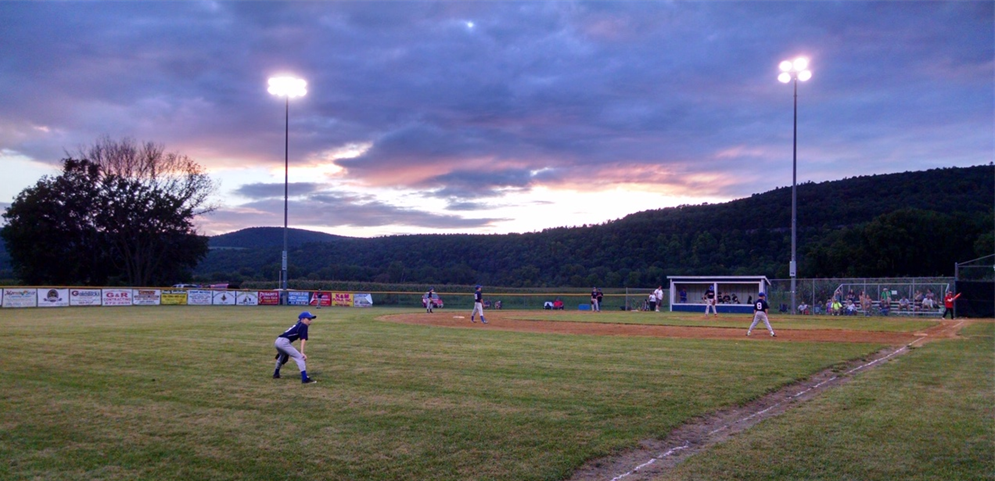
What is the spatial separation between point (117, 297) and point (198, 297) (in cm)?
519

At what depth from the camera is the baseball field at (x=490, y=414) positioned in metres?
6.73

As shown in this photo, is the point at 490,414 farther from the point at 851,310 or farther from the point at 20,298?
the point at 20,298

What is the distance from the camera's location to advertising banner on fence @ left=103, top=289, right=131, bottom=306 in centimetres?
4403

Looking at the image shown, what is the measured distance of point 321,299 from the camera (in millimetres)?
52625

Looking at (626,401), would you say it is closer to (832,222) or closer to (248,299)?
(248,299)

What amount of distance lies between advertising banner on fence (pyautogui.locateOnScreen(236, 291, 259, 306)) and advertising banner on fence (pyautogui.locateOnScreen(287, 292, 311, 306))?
239 cm

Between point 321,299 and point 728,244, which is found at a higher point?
point 728,244

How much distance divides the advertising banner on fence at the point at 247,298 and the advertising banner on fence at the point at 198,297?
219 cm

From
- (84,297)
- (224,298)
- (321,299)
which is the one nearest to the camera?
(84,297)

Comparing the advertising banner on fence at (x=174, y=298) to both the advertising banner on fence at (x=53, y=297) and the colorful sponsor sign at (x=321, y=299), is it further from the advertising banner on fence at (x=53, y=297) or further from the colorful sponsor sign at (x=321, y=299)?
the colorful sponsor sign at (x=321, y=299)

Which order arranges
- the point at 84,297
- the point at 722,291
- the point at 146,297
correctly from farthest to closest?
the point at 722,291 → the point at 146,297 → the point at 84,297

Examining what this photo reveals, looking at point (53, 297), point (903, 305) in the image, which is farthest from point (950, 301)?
point (53, 297)

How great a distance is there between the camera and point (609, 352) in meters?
16.9

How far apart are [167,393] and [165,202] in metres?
63.1
